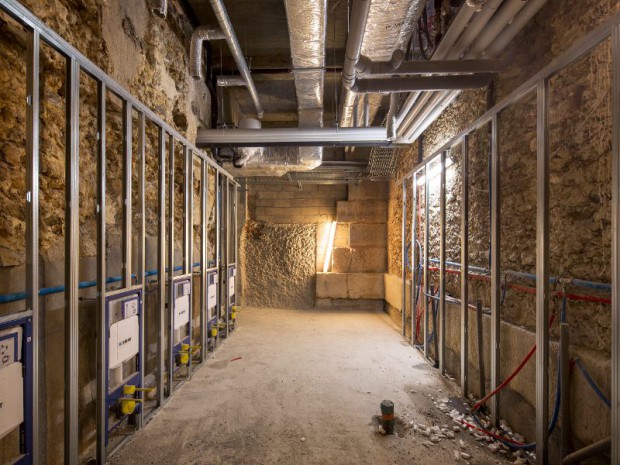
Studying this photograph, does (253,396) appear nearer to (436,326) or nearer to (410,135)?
(436,326)

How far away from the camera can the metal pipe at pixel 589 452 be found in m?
1.27

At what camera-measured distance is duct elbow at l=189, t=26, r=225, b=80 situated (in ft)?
9.71

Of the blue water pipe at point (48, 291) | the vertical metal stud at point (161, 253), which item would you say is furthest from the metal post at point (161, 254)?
the blue water pipe at point (48, 291)

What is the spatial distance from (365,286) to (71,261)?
190 inches

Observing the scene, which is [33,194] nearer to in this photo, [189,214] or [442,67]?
[189,214]

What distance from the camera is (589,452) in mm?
1327

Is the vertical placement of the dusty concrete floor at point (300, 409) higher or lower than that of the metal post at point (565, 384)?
lower

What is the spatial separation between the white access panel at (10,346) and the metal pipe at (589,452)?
2.30 metres

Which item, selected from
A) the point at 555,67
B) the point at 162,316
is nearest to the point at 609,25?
the point at 555,67

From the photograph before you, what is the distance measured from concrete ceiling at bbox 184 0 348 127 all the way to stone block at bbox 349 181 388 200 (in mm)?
1280

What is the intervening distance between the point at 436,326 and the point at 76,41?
11.4 ft

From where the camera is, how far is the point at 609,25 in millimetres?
1178

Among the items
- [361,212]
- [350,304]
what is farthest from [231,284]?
[361,212]

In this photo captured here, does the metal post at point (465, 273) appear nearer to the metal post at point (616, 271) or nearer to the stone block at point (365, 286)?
the metal post at point (616, 271)
